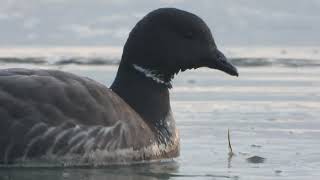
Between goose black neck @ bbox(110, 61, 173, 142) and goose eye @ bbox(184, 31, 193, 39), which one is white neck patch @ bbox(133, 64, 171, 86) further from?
goose eye @ bbox(184, 31, 193, 39)

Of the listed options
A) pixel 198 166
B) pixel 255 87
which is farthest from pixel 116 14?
pixel 198 166

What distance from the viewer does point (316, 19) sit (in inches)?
915

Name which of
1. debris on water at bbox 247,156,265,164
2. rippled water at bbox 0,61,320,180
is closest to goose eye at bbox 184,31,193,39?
rippled water at bbox 0,61,320,180

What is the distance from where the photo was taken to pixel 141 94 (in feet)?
36.9

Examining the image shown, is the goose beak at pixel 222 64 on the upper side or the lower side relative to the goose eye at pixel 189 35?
lower

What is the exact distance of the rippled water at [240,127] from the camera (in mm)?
10031

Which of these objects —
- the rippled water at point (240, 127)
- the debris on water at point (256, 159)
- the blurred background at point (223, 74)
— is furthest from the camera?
the debris on water at point (256, 159)

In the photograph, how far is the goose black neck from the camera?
36.7 feet

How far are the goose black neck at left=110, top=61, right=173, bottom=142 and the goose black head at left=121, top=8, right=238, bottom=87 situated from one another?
6 centimetres

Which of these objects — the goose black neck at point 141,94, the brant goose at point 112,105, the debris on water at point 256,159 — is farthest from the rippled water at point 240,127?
the goose black neck at point 141,94

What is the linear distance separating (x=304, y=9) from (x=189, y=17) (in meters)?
13.3

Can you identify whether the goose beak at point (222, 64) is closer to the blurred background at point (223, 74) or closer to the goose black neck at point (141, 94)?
the goose black neck at point (141, 94)

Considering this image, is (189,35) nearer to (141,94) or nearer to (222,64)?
(222,64)

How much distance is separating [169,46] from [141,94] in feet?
1.50
